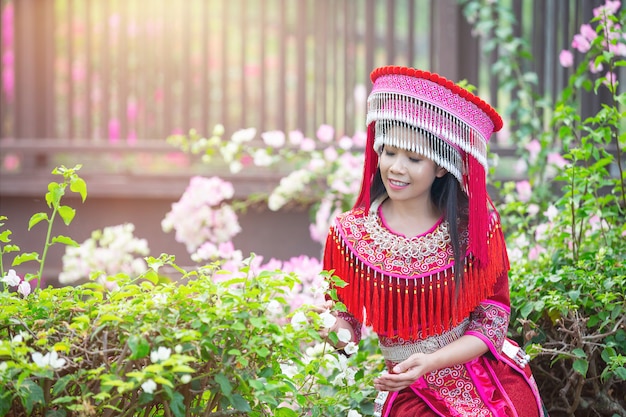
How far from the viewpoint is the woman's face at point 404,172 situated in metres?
2.42

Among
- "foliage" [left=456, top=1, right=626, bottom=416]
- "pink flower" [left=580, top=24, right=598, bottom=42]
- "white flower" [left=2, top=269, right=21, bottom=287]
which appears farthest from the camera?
"pink flower" [left=580, top=24, right=598, bottom=42]

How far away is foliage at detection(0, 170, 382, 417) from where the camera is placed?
1.92 m

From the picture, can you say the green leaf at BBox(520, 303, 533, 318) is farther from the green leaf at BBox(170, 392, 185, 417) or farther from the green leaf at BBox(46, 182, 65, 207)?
the green leaf at BBox(46, 182, 65, 207)

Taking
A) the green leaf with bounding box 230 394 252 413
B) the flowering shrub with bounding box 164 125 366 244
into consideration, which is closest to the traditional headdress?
the green leaf with bounding box 230 394 252 413

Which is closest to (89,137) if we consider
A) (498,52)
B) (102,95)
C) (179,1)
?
(102,95)

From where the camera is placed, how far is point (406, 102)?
238 centimetres

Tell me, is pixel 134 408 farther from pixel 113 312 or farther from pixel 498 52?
pixel 498 52

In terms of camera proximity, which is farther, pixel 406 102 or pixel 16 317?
pixel 406 102

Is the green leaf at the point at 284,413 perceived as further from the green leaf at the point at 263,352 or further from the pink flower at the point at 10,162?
the pink flower at the point at 10,162

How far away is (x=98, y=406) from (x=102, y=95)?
4025 millimetres

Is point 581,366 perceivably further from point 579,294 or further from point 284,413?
point 284,413

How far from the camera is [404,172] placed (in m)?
2.42

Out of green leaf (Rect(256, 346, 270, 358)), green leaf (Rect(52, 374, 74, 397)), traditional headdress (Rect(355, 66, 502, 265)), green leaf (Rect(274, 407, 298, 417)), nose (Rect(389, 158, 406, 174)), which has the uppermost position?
traditional headdress (Rect(355, 66, 502, 265))

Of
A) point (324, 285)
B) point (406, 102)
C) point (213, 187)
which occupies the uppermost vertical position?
point (406, 102)
